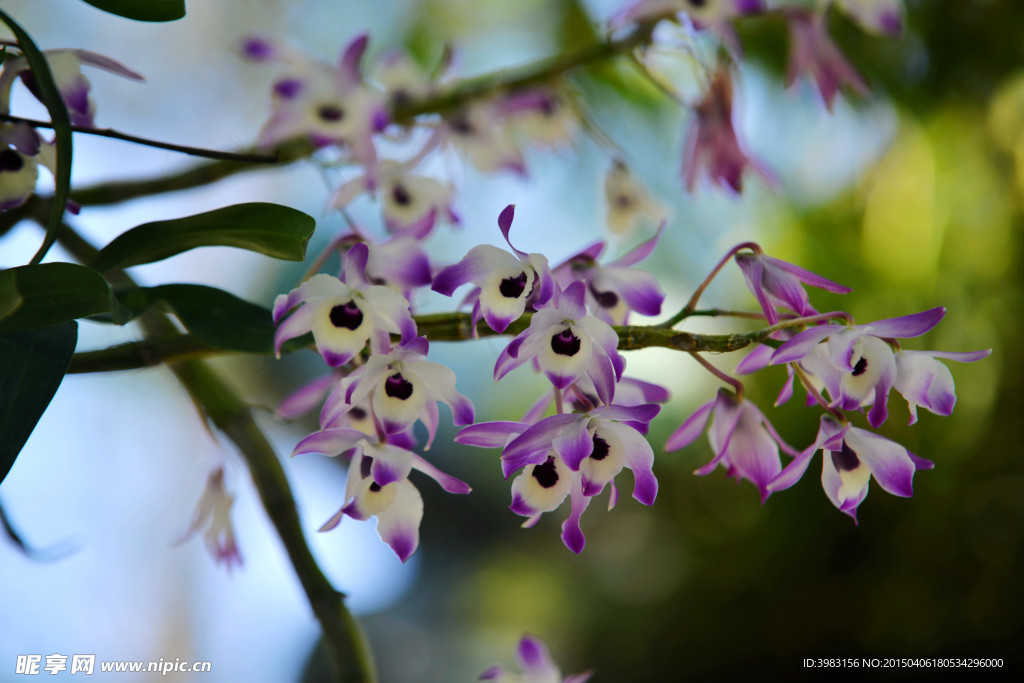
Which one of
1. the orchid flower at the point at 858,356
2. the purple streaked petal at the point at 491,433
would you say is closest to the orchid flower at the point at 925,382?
the orchid flower at the point at 858,356

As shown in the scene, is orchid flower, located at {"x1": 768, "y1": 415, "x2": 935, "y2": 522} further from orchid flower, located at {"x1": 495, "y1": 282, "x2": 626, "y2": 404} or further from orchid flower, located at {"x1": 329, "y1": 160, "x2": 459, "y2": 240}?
orchid flower, located at {"x1": 329, "y1": 160, "x2": 459, "y2": 240}

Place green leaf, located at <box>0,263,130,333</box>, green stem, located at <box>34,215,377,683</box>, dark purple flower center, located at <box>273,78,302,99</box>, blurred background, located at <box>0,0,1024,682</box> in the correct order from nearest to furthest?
green leaf, located at <box>0,263,130,333</box>, green stem, located at <box>34,215,377,683</box>, dark purple flower center, located at <box>273,78,302,99</box>, blurred background, located at <box>0,0,1024,682</box>

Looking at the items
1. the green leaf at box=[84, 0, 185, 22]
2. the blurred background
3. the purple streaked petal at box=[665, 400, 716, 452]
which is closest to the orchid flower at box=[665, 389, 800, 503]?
the purple streaked petal at box=[665, 400, 716, 452]

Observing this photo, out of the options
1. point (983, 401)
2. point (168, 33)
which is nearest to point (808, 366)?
point (983, 401)

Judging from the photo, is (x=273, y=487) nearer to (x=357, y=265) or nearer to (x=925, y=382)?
(x=357, y=265)

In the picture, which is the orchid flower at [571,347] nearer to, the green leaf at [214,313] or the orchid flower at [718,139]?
the green leaf at [214,313]

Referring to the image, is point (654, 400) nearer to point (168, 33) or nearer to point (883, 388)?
point (883, 388)
